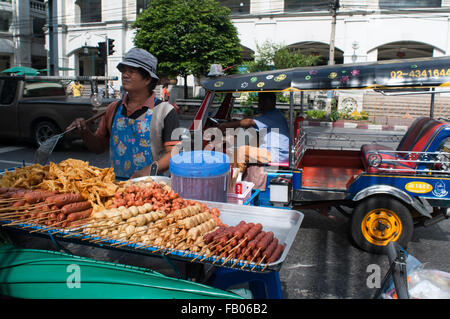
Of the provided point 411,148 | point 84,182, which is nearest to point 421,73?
point 411,148

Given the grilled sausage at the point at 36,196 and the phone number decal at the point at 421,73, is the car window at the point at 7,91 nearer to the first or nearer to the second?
the grilled sausage at the point at 36,196

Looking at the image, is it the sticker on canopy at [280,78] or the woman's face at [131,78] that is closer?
the woman's face at [131,78]

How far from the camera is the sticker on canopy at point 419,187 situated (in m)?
4.27

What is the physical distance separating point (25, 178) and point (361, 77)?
3.55 m

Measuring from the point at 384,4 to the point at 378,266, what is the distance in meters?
26.6

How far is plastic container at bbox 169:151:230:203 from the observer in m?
2.83

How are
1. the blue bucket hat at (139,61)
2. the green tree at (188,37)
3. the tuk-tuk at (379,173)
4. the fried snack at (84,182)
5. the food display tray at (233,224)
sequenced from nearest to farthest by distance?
the food display tray at (233,224), the fried snack at (84,182), the blue bucket hat at (139,61), the tuk-tuk at (379,173), the green tree at (188,37)

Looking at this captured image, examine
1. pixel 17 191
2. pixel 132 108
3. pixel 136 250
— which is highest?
pixel 132 108

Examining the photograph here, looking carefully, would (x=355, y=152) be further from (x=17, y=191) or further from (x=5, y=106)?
(x=5, y=106)

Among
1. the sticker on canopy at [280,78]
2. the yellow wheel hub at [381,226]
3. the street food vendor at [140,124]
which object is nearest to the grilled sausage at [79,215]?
the street food vendor at [140,124]

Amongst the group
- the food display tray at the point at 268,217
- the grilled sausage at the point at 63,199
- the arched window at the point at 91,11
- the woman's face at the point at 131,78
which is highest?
the arched window at the point at 91,11

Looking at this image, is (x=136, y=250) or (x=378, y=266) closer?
(x=136, y=250)

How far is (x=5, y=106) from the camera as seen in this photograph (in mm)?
11156
